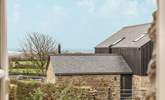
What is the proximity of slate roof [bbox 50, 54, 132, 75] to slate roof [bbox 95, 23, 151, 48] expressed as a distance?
2.95ft

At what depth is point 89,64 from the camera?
14742 millimetres

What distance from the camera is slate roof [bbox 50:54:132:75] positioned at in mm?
13742

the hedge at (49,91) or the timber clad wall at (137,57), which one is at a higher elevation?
the timber clad wall at (137,57)

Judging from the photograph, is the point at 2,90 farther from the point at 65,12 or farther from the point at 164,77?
the point at 65,12

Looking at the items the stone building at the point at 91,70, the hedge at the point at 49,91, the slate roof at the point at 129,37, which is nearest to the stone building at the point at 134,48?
the slate roof at the point at 129,37

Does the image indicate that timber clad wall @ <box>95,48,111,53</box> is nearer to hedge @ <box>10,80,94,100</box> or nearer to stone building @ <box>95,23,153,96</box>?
stone building @ <box>95,23,153,96</box>

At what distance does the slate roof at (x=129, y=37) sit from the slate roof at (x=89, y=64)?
0.90m

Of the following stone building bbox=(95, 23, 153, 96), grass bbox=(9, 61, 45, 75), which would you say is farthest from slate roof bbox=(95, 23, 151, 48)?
grass bbox=(9, 61, 45, 75)

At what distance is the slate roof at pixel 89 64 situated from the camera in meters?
13.7

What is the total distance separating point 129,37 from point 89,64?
103 inches

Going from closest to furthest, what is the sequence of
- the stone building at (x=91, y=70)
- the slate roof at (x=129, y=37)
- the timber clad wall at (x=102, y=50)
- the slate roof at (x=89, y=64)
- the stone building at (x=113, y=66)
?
the stone building at (x=91, y=70) → the stone building at (x=113, y=66) → the slate roof at (x=89, y=64) → the slate roof at (x=129, y=37) → the timber clad wall at (x=102, y=50)

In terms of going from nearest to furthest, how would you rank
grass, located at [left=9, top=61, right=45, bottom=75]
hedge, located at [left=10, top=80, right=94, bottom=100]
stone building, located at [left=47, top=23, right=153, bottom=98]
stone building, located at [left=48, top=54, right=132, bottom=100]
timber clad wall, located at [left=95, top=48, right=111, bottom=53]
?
1. hedge, located at [left=10, top=80, right=94, bottom=100]
2. grass, located at [left=9, top=61, right=45, bottom=75]
3. stone building, located at [left=48, top=54, right=132, bottom=100]
4. stone building, located at [left=47, top=23, right=153, bottom=98]
5. timber clad wall, located at [left=95, top=48, right=111, bottom=53]

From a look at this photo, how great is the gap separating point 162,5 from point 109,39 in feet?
61.0

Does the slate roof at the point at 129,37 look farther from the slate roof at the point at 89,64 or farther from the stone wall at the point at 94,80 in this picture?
the stone wall at the point at 94,80
